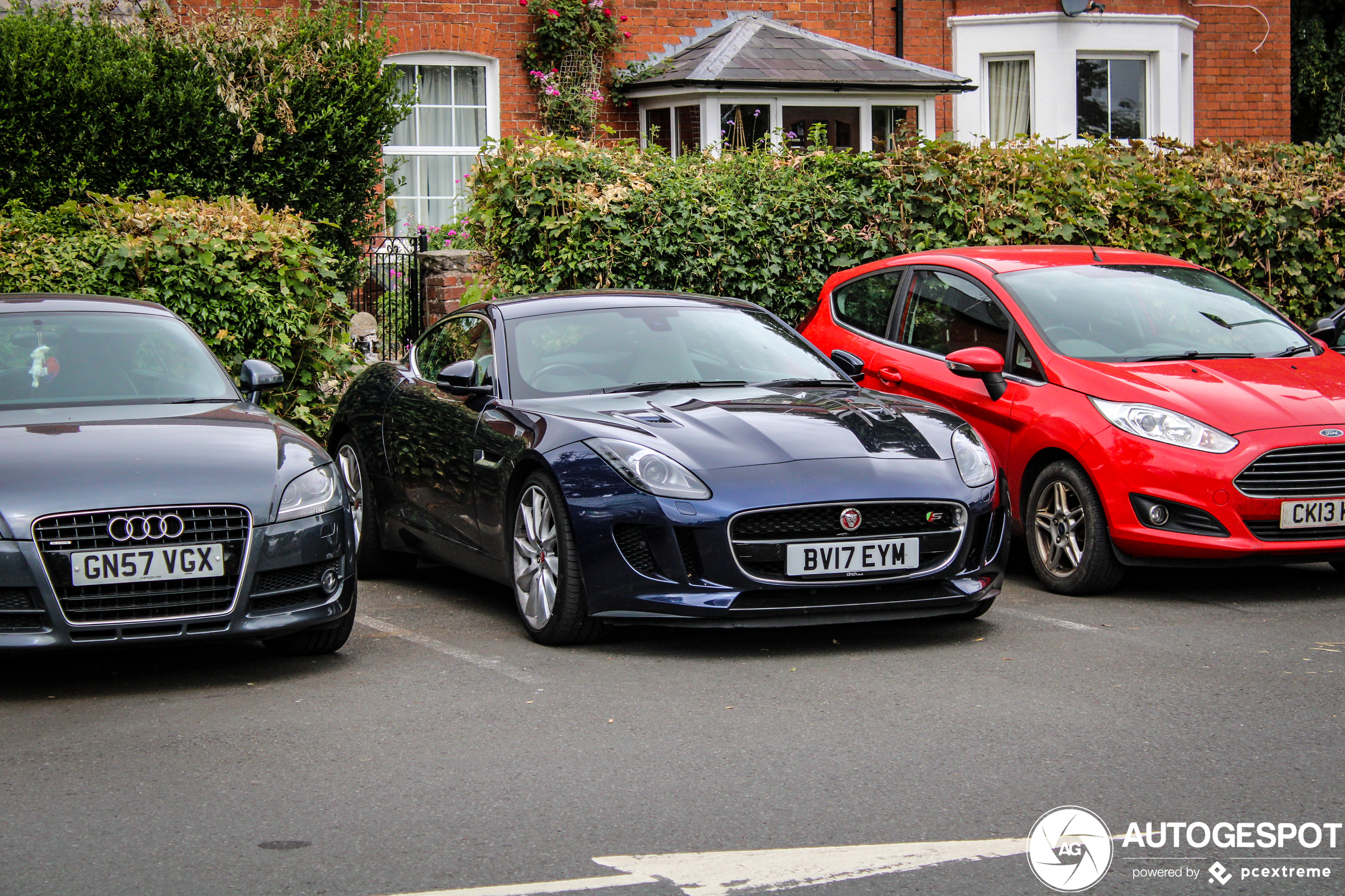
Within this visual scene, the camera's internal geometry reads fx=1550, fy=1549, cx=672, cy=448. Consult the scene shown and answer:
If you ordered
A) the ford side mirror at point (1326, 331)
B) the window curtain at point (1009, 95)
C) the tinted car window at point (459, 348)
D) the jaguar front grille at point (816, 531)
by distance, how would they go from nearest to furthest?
1. the jaguar front grille at point (816, 531)
2. the tinted car window at point (459, 348)
3. the ford side mirror at point (1326, 331)
4. the window curtain at point (1009, 95)

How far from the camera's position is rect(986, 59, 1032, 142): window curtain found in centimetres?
2191

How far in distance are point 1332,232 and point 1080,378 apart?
6598 millimetres

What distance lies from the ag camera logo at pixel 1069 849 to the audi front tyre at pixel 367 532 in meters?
4.70

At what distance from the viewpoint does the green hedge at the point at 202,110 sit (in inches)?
509

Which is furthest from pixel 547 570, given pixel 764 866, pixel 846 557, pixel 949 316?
pixel 949 316

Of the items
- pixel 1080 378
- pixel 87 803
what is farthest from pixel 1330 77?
pixel 87 803

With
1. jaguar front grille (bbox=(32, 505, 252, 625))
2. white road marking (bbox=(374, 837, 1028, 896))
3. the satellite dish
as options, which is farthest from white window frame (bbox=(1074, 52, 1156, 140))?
white road marking (bbox=(374, 837, 1028, 896))

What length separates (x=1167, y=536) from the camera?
23.4ft

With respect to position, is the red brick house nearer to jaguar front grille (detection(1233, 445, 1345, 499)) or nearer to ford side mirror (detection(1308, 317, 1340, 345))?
ford side mirror (detection(1308, 317, 1340, 345))

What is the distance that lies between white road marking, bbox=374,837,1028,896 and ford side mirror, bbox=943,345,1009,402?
4300mm

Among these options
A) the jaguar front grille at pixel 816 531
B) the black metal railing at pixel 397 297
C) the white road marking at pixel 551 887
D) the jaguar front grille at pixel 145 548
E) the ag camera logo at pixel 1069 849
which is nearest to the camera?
the white road marking at pixel 551 887

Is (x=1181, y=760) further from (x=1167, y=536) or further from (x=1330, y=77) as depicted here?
(x=1330, y=77)

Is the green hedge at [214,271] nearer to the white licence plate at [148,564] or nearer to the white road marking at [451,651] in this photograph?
the white road marking at [451,651]

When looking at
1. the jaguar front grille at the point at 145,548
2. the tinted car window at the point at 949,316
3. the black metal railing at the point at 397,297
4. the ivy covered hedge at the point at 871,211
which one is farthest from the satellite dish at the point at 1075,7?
the jaguar front grille at the point at 145,548
